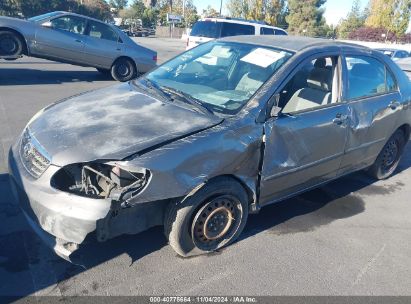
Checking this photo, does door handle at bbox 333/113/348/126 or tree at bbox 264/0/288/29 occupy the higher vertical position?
tree at bbox 264/0/288/29

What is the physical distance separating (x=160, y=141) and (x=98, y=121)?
63 centimetres

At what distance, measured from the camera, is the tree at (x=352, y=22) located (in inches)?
2281

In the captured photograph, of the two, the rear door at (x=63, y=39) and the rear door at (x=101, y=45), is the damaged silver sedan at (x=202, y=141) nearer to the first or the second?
the rear door at (x=63, y=39)

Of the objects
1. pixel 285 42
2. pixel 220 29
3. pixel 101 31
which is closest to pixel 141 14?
pixel 220 29

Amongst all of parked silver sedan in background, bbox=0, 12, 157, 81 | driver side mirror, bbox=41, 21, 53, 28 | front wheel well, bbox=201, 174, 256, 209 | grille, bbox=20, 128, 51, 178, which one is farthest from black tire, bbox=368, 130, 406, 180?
driver side mirror, bbox=41, 21, 53, 28

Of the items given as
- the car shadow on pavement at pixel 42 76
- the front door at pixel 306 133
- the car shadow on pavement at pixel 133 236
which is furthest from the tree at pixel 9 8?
the front door at pixel 306 133

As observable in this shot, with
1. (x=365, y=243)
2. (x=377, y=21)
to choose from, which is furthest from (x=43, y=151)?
(x=377, y=21)

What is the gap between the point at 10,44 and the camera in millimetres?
9000

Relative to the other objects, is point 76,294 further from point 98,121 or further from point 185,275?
point 98,121

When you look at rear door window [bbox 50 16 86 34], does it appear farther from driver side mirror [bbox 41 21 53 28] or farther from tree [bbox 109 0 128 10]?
tree [bbox 109 0 128 10]

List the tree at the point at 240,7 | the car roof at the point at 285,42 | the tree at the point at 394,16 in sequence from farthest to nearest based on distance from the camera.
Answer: the tree at the point at 240,7 < the tree at the point at 394,16 < the car roof at the point at 285,42

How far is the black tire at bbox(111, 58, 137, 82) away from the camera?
10.8m

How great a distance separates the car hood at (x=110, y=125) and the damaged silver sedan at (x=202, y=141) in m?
0.01

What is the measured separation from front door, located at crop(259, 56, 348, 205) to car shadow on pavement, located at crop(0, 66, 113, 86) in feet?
24.9
